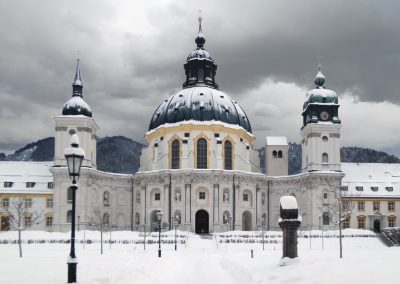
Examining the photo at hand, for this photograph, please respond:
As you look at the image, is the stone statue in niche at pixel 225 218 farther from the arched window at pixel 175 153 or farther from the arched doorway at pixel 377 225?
the arched doorway at pixel 377 225

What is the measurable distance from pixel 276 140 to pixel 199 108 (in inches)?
741

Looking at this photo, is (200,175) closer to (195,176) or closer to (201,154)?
(195,176)

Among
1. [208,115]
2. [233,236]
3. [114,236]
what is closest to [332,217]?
[233,236]

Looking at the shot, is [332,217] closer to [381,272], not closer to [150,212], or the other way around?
[150,212]

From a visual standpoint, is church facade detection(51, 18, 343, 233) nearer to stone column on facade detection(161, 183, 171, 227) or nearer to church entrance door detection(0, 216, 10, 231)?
stone column on facade detection(161, 183, 171, 227)

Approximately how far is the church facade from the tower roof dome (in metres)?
0.18

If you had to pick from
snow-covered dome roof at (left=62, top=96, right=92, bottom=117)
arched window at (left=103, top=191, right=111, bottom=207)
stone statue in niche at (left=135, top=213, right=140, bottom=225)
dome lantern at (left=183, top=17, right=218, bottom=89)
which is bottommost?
stone statue in niche at (left=135, top=213, right=140, bottom=225)

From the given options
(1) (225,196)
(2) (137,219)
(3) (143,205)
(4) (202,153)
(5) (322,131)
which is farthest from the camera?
(2) (137,219)

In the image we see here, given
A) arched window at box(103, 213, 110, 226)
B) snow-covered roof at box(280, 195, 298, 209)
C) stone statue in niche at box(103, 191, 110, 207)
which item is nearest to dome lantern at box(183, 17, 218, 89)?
stone statue in niche at box(103, 191, 110, 207)

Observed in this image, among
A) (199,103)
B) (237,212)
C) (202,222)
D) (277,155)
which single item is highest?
(199,103)

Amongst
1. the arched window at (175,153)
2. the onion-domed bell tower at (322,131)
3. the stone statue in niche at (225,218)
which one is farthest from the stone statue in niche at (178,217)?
the onion-domed bell tower at (322,131)

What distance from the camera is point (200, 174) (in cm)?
10006

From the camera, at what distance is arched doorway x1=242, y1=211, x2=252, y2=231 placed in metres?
105

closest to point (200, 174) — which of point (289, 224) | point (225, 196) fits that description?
point (225, 196)
